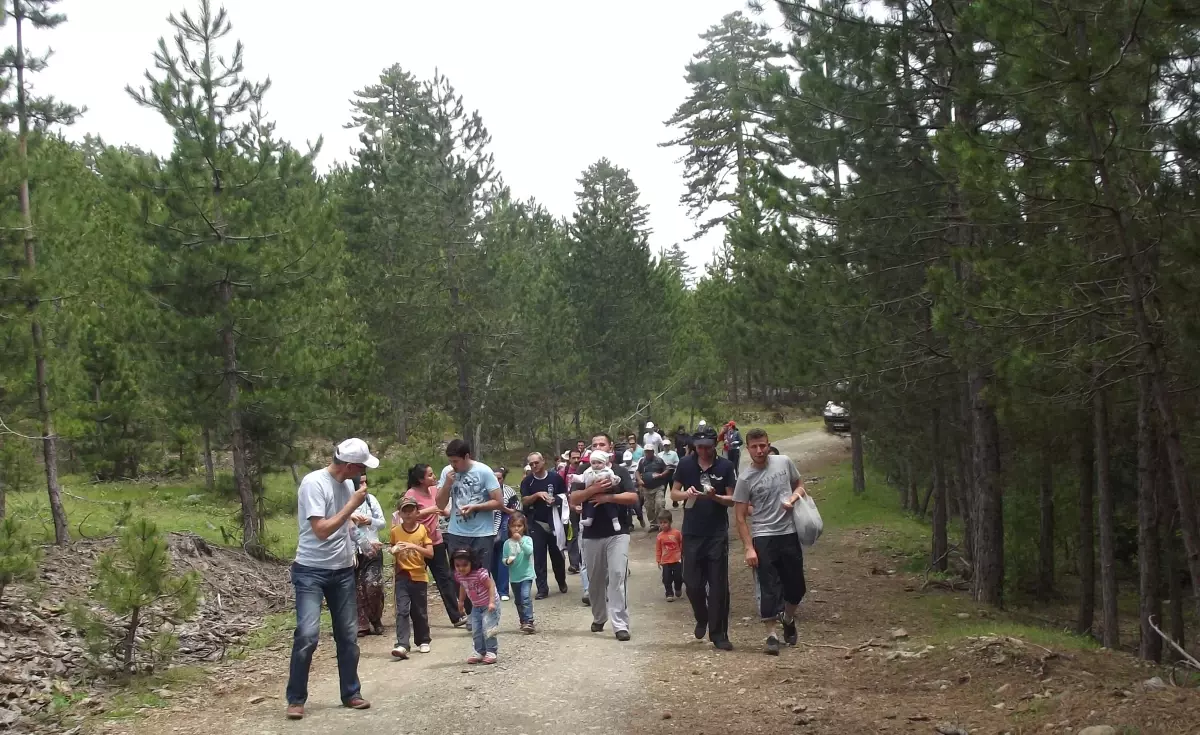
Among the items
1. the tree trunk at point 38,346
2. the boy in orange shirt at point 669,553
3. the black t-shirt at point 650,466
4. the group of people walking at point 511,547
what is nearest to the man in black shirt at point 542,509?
the boy in orange shirt at point 669,553

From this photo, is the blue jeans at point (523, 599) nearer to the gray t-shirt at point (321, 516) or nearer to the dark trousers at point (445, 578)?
the dark trousers at point (445, 578)

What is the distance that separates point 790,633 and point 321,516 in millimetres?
4766

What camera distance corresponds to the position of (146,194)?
48.3 feet

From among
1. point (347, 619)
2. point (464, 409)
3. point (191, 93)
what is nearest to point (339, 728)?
point (347, 619)

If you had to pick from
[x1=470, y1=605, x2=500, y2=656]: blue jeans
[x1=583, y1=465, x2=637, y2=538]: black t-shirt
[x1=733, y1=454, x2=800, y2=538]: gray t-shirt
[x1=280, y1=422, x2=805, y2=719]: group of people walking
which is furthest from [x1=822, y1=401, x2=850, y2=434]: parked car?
[x1=470, y1=605, x2=500, y2=656]: blue jeans

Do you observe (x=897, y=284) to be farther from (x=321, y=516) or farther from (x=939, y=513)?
(x=321, y=516)

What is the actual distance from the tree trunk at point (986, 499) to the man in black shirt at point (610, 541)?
18.0 ft

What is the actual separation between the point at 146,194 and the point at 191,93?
1962mm

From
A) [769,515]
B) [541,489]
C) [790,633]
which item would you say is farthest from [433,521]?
[790,633]

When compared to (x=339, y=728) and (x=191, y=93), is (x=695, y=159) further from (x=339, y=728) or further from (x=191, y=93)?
(x=339, y=728)

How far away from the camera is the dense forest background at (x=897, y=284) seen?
792cm

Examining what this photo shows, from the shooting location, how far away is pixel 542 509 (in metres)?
12.5

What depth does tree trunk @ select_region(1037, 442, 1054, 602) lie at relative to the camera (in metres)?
14.1

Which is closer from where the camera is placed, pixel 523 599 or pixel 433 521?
pixel 433 521
